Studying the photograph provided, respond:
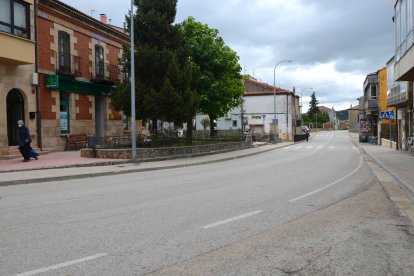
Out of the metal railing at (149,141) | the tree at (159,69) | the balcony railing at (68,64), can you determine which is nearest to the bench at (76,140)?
the metal railing at (149,141)

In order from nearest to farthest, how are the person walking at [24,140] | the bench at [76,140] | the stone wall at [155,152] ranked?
the person walking at [24,140], the stone wall at [155,152], the bench at [76,140]

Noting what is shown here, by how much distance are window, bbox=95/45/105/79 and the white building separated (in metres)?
36.4

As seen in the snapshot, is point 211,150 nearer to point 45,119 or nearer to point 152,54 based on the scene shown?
point 152,54

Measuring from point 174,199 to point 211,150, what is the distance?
61.6 feet

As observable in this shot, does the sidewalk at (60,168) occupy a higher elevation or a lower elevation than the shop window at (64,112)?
lower

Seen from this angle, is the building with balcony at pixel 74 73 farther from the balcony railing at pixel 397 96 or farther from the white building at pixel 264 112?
the white building at pixel 264 112

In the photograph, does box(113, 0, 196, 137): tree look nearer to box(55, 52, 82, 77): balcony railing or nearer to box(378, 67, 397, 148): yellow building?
box(55, 52, 82, 77): balcony railing

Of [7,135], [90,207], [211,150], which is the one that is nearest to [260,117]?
[211,150]

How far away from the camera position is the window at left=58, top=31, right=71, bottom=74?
78.6 ft

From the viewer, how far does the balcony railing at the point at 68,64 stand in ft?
77.0

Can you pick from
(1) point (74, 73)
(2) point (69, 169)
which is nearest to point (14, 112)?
(1) point (74, 73)

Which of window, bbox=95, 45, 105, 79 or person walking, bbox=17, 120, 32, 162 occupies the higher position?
window, bbox=95, 45, 105, 79

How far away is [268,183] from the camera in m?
12.9

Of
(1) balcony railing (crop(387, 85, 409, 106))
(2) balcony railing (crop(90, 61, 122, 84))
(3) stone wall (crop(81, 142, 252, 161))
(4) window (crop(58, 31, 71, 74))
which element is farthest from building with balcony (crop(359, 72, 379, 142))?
(4) window (crop(58, 31, 71, 74))
